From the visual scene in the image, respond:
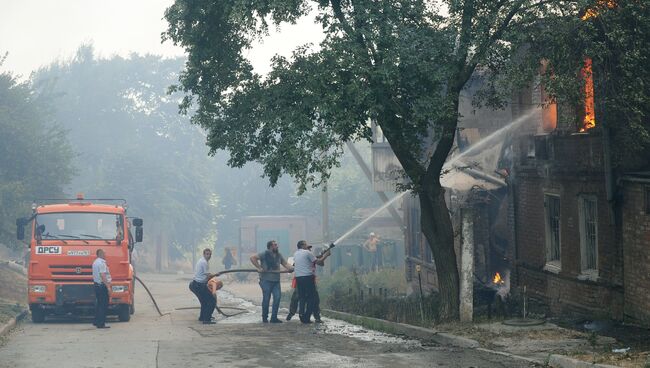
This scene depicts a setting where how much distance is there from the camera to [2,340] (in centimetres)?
1731

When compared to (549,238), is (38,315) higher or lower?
lower

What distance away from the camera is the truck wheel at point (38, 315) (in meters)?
21.7

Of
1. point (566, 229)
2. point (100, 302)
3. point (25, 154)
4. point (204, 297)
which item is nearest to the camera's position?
point (566, 229)

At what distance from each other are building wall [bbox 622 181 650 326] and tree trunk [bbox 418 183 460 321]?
3.20 metres

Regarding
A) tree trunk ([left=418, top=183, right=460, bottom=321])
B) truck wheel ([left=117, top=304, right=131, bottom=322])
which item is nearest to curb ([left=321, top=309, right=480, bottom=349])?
tree trunk ([left=418, top=183, right=460, bottom=321])

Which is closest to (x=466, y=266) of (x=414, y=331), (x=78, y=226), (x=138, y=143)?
(x=414, y=331)

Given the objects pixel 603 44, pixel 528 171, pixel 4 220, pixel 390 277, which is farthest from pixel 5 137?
pixel 603 44

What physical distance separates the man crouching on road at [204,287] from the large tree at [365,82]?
12.4 ft

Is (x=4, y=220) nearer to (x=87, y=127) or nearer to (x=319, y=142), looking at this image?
(x=319, y=142)

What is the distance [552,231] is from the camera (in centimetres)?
2042

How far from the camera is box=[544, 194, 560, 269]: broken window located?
20234 mm

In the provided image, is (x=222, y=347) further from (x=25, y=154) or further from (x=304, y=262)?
(x=25, y=154)

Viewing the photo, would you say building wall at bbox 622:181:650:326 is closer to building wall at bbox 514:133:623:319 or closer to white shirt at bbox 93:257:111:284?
building wall at bbox 514:133:623:319

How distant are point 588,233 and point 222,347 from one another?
7999 mm
